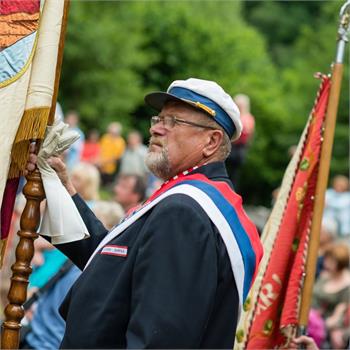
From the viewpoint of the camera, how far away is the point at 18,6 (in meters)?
3.98

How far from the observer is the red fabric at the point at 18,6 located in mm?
3965

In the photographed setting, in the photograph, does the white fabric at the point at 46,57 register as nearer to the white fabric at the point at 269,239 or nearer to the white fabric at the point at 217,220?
the white fabric at the point at 217,220

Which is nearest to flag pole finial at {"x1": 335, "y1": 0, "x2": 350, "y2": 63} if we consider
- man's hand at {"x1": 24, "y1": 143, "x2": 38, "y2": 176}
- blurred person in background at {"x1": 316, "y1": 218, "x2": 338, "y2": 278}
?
man's hand at {"x1": 24, "y1": 143, "x2": 38, "y2": 176}

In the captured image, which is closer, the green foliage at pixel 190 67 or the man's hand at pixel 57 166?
the man's hand at pixel 57 166

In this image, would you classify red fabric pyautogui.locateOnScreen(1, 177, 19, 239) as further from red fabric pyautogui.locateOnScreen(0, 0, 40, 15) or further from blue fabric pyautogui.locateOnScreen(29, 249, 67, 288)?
blue fabric pyautogui.locateOnScreen(29, 249, 67, 288)

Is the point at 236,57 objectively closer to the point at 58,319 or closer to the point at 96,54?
the point at 96,54

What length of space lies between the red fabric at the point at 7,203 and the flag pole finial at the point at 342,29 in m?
2.04

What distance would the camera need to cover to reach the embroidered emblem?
369 cm

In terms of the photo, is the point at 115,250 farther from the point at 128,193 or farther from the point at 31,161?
the point at 128,193

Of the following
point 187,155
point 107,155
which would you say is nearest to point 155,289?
point 187,155

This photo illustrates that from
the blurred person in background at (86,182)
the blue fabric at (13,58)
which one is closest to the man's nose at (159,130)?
the blue fabric at (13,58)

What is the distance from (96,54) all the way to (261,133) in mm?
17119

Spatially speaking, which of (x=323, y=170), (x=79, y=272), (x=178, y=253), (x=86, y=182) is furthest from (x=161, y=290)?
(x=86, y=182)

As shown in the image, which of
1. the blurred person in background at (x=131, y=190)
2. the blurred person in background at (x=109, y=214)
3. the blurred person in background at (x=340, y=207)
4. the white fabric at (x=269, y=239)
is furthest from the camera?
the blurred person in background at (x=340, y=207)
